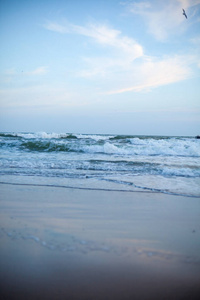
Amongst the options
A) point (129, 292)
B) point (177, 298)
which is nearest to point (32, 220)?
point (129, 292)

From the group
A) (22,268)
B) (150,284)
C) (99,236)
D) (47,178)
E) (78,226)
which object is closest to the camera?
(150,284)

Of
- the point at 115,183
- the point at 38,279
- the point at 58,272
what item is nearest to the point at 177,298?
the point at 58,272

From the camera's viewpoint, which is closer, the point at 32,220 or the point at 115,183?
the point at 32,220

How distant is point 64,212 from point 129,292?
193cm

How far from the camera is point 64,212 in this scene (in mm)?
3379

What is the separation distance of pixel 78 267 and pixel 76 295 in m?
0.35

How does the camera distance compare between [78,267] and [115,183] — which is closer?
[78,267]

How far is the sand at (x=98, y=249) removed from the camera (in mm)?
1663

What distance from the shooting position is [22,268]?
1.88 meters

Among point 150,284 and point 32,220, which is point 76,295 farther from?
point 32,220

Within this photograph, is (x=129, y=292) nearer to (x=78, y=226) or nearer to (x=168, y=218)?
(x=78, y=226)

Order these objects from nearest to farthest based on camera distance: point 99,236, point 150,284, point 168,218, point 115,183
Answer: point 150,284
point 99,236
point 168,218
point 115,183

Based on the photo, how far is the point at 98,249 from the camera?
7.39 feet

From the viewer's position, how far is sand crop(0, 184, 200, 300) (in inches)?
65.5
